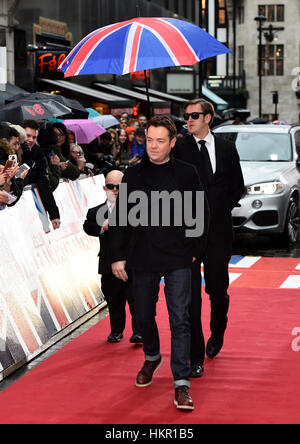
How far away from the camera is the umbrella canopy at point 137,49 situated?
26.1ft

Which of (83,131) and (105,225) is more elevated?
(83,131)

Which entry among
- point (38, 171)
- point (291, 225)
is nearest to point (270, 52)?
point (291, 225)

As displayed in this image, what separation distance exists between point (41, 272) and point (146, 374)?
1.97 m

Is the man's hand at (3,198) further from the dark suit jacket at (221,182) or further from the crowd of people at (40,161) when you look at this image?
the dark suit jacket at (221,182)

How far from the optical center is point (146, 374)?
657 cm

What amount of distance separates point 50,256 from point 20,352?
1546 millimetres

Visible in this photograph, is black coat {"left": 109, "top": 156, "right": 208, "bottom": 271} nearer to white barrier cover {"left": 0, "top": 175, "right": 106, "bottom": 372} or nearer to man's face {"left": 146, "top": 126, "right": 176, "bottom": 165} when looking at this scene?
man's face {"left": 146, "top": 126, "right": 176, "bottom": 165}

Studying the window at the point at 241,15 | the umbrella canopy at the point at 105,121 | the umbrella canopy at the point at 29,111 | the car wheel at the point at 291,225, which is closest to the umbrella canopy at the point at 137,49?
the umbrella canopy at the point at 29,111

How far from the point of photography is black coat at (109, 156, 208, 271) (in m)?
6.00

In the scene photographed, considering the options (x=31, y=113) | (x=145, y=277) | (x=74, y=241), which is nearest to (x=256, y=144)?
(x=31, y=113)

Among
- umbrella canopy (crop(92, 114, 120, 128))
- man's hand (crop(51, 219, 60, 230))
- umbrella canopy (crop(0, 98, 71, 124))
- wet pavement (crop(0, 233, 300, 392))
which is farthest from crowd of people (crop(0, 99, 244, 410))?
umbrella canopy (crop(92, 114, 120, 128))

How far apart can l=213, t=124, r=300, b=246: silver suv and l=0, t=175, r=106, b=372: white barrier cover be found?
13.7 feet

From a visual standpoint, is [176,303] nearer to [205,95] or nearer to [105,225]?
[105,225]

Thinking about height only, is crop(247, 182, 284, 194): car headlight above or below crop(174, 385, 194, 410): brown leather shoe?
above
